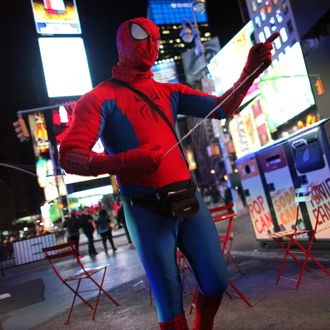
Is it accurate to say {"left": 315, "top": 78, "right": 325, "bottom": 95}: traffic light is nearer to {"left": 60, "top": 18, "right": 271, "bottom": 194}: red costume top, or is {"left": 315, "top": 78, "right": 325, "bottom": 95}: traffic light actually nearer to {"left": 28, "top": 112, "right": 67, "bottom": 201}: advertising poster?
{"left": 60, "top": 18, "right": 271, "bottom": 194}: red costume top

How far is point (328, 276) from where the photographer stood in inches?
173

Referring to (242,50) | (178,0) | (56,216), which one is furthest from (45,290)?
(178,0)

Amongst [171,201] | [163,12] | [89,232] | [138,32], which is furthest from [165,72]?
[163,12]

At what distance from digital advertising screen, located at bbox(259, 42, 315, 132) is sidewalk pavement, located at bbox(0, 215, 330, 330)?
6435 mm

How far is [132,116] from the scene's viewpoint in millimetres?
1908

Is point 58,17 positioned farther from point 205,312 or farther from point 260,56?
point 205,312

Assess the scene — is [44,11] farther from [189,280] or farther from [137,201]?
[137,201]

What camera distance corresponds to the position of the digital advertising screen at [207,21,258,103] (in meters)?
14.7

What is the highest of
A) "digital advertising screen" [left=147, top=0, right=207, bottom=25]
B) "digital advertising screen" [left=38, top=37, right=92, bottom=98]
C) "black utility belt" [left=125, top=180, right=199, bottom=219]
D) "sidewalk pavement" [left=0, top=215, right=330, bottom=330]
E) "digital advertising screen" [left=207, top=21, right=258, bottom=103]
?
"digital advertising screen" [left=147, top=0, right=207, bottom=25]

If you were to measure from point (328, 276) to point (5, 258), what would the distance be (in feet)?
46.3

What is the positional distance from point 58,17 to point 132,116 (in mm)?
27440

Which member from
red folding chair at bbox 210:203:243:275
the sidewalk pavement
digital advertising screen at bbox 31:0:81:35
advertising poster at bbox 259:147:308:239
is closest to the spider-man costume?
the sidewalk pavement

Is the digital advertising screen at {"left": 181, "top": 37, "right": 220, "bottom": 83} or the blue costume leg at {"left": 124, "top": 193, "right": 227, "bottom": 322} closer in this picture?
the blue costume leg at {"left": 124, "top": 193, "right": 227, "bottom": 322}

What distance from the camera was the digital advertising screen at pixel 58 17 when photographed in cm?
2528
